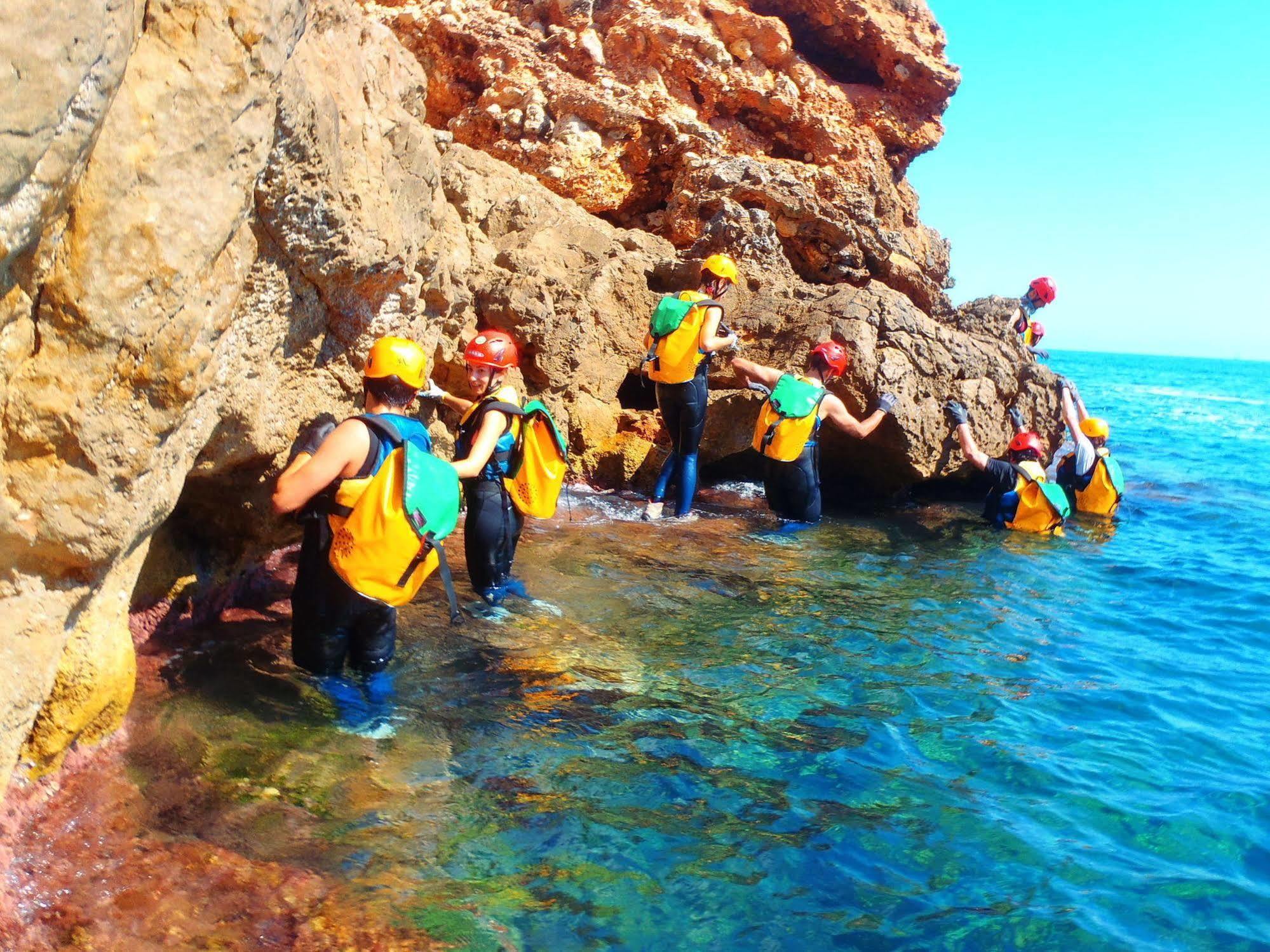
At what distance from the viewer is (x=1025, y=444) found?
31.8ft

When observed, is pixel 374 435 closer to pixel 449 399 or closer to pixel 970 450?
A: pixel 449 399

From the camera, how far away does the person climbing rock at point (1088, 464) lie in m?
10.7

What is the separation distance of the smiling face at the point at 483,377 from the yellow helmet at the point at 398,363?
113 cm

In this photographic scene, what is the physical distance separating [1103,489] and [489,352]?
8.41 metres

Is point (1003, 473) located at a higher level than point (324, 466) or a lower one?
higher

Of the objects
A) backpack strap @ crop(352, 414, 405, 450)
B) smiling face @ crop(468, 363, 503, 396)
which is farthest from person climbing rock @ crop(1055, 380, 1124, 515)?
backpack strap @ crop(352, 414, 405, 450)

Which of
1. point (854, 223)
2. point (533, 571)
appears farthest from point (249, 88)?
point (854, 223)

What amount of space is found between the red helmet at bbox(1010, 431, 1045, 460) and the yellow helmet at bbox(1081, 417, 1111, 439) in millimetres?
1208

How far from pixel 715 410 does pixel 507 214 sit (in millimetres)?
2679

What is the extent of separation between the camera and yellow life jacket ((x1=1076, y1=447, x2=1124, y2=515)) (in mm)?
10812

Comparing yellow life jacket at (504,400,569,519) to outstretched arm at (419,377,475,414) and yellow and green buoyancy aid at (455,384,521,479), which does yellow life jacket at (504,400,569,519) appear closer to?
yellow and green buoyancy aid at (455,384,521,479)

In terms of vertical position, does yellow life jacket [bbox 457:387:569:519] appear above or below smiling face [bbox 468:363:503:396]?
below

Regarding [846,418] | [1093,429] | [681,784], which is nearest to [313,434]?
[681,784]

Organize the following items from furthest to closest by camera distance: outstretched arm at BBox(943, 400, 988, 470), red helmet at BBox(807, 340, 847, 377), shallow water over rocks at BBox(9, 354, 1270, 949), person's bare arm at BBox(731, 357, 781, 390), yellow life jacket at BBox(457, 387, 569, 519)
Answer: outstretched arm at BBox(943, 400, 988, 470) < person's bare arm at BBox(731, 357, 781, 390) < red helmet at BBox(807, 340, 847, 377) < yellow life jacket at BBox(457, 387, 569, 519) < shallow water over rocks at BBox(9, 354, 1270, 949)
